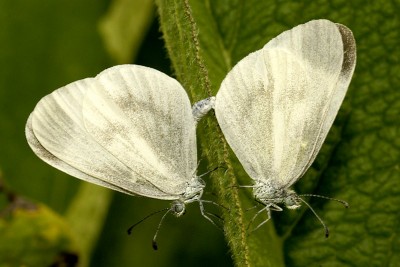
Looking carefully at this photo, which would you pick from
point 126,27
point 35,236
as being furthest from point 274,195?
point 126,27

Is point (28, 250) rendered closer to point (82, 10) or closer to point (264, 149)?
point (264, 149)

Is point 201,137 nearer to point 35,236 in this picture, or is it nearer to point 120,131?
point 120,131

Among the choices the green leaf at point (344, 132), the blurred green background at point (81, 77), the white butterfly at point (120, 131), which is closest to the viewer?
the green leaf at point (344, 132)

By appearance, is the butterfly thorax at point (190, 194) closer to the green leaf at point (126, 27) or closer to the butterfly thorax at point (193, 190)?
the butterfly thorax at point (193, 190)

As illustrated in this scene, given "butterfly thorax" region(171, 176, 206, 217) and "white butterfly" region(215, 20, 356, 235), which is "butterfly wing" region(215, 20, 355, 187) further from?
"butterfly thorax" region(171, 176, 206, 217)

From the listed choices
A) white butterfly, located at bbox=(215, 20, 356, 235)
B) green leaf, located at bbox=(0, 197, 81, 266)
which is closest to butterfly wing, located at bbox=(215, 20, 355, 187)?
white butterfly, located at bbox=(215, 20, 356, 235)

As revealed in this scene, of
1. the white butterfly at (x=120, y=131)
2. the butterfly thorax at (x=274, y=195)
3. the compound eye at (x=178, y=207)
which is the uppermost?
the white butterfly at (x=120, y=131)

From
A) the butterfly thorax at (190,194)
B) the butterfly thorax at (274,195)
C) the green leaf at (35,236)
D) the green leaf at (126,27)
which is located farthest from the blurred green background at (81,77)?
the butterfly thorax at (274,195)

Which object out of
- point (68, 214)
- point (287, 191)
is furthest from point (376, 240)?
point (68, 214)
